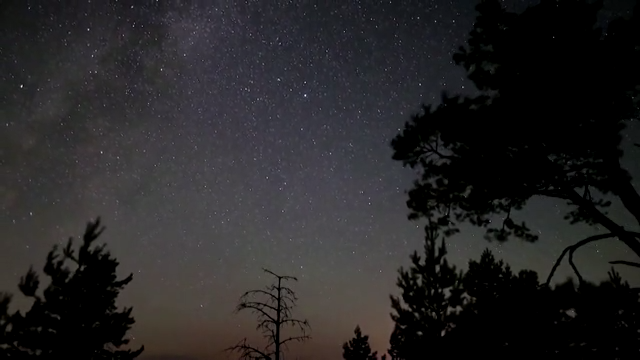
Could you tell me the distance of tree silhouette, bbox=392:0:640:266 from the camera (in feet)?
26.1

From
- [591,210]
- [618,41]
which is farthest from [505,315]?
[618,41]

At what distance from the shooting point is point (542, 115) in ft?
26.8

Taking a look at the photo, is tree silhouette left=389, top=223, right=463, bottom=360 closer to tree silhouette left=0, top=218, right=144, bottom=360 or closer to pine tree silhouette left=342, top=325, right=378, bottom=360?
tree silhouette left=0, top=218, right=144, bottom=360

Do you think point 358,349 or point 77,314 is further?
point 358,349

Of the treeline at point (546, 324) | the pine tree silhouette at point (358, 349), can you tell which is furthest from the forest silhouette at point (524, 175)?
the pine tree silhouette at point (358, 349)

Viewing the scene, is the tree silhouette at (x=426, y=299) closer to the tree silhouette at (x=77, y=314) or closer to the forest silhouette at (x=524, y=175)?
the forest silhouette at (x=524, y=175)

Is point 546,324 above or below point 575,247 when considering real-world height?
below

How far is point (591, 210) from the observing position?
26.1 feet

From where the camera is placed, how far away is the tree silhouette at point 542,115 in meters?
7.95

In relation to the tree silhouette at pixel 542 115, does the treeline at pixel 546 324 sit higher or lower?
lower

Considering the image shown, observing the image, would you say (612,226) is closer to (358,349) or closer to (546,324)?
(546,324)

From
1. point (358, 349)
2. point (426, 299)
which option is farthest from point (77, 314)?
point (358, 349)

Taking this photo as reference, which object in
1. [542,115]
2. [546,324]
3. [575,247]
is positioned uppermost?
[542,115]

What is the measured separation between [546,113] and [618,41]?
1.81 m
